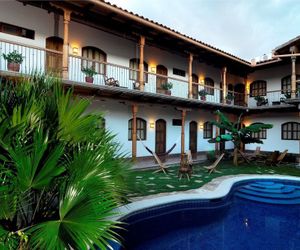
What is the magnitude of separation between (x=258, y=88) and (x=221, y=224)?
16.2 m

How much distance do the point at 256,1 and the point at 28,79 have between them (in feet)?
70.7

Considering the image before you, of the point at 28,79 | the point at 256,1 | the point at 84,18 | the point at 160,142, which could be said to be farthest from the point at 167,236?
the point at 256,1

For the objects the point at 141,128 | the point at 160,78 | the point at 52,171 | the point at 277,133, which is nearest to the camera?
the point at 52,171

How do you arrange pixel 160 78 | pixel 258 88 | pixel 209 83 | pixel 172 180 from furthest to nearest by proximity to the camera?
pixel 258 88, pixel 209 83, pixel 160 78, pixel 172 180

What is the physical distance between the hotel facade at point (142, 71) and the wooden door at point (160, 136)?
2.5 inches

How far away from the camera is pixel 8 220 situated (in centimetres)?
247

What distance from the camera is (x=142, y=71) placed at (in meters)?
11.9

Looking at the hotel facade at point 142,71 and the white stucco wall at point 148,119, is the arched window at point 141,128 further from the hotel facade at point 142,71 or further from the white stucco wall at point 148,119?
the white stucco wall at point 148,119

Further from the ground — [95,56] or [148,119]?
[95,56]

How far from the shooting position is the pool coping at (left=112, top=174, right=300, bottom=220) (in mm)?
6246

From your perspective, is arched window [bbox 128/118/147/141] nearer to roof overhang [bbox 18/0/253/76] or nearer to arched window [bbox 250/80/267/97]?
roof overhang [bbox 18/0/253/76]

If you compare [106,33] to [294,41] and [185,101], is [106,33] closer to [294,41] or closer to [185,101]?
[185,101]

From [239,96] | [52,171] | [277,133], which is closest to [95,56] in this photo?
[52,171]

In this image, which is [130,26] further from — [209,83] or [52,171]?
[52,171]
